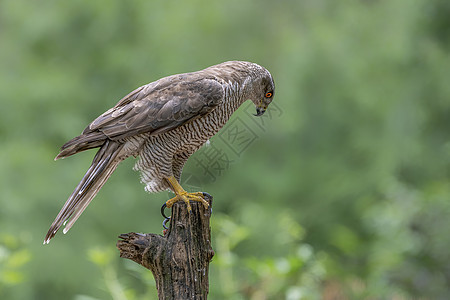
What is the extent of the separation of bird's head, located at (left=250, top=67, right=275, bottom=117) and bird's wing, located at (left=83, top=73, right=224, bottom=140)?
35 cm

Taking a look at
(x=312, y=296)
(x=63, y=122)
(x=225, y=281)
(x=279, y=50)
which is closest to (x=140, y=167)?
(x=225, y=281)

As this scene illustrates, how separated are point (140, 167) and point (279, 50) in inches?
410

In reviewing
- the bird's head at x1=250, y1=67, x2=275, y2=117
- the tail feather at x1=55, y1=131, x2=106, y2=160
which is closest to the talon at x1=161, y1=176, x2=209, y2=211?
the tail feather at x1=55, y1=131, x2=106, y2=160

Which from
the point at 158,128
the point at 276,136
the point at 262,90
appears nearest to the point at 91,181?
the point at 158,128

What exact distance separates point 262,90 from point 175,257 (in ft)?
4.03

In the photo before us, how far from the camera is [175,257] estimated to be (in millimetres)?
2699

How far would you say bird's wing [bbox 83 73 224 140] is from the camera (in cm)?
299

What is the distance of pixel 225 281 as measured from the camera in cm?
419

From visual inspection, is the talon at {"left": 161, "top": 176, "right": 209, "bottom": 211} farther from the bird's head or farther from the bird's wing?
the bird's head

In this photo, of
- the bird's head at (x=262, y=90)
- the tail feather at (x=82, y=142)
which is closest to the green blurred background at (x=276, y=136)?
the bird's head at (x=262, y=90)

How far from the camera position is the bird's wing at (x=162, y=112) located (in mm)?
2988

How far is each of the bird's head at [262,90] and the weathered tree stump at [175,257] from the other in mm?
1020

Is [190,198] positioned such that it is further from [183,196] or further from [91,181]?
[91,181]

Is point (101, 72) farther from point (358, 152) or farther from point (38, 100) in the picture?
point (358, 152)
